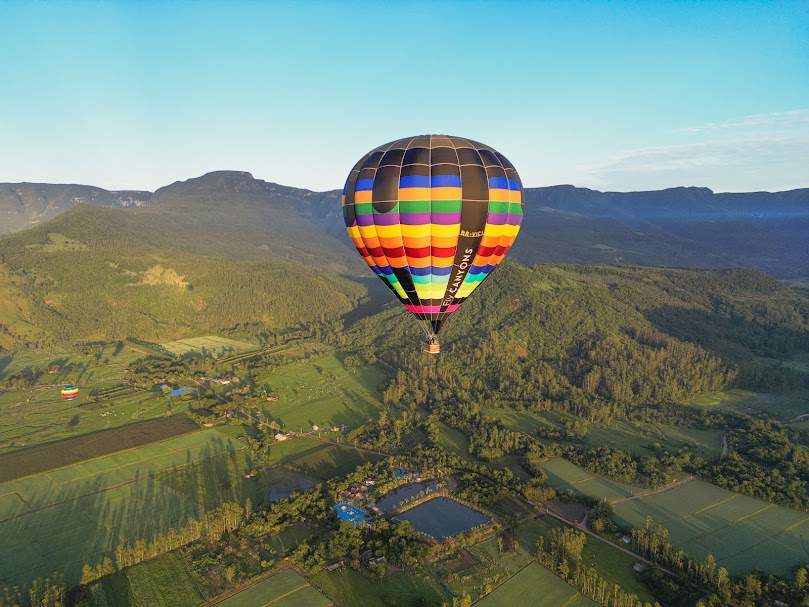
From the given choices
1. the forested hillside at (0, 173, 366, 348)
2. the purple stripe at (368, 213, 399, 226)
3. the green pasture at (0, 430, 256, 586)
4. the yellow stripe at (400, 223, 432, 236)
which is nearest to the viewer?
the yellow stripe at (400, 223, 432, 236)

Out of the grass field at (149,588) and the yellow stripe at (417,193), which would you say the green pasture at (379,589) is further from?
the yellow stripe at (417,193)

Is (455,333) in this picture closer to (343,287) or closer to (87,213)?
(343,287)

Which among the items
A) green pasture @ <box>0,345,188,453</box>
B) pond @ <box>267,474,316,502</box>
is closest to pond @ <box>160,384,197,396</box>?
green pasture @ <box>0,345,188,453</box>

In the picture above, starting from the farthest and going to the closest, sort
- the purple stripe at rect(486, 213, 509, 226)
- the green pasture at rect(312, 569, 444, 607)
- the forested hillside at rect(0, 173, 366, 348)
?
the forested hillside at rect(0, 173, 366, 348)
the green pasture at rect(312, 569, 444, 607)
the purple stripe at rect(486, 213, 509, 226)

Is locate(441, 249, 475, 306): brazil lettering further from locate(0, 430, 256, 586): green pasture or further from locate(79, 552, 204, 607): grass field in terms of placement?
locate(0, 430, 256, 586): green pasture

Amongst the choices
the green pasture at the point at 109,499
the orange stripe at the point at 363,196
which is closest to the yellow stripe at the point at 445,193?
the orange stripe at the point at 363,196

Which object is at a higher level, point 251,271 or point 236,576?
point 251,271

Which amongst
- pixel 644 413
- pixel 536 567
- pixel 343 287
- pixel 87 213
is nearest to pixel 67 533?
pixel 536 567
